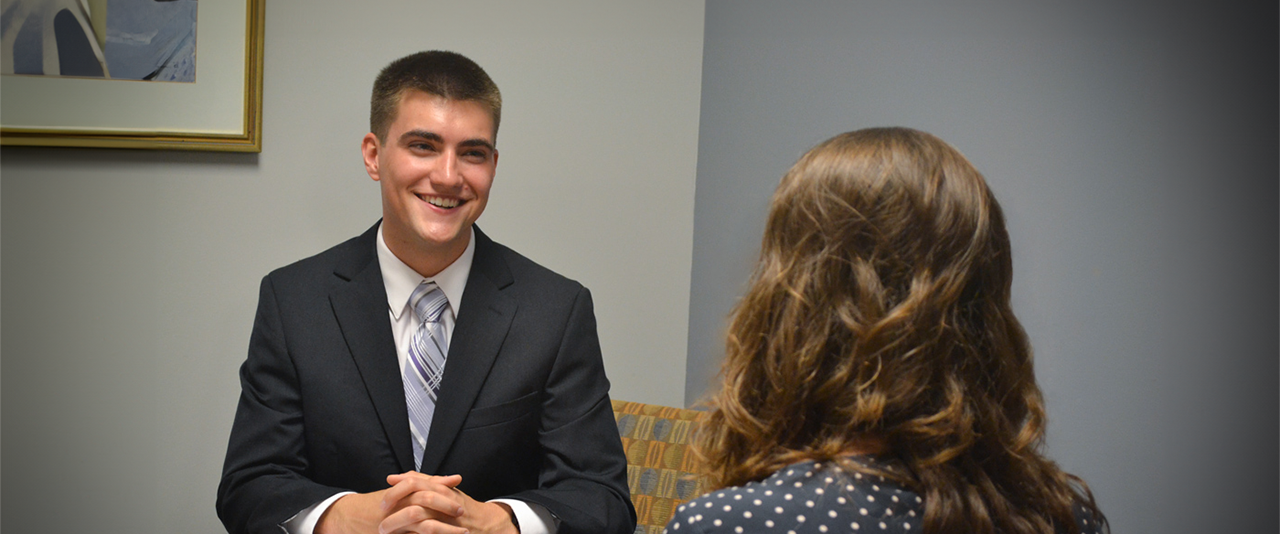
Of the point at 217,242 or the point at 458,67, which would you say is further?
the point at 217,242

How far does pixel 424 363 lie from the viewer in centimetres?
171

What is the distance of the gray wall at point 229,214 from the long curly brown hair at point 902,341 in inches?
56.0

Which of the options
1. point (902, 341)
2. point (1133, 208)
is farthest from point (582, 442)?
point (1133, 208)

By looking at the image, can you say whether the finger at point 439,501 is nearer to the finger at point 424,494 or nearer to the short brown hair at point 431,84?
the finger at point 424,494

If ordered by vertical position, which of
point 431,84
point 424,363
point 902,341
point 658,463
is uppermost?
point 431,84

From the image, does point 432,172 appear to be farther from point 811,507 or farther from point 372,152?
point 811,507

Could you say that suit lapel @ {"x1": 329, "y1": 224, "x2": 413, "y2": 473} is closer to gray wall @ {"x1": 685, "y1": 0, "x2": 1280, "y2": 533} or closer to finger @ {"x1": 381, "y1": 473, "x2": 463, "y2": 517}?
finger @ {"x1": 381, "y1": 473, "x2": 463, "y2": 517}

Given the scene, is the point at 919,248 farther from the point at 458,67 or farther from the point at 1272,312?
the point at 458,67

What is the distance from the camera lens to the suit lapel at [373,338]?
165 centimetres

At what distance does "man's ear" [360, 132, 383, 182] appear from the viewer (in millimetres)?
1781

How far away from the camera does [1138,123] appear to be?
1443 millimetres

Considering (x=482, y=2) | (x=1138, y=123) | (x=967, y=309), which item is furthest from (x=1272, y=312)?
(x=482, y=2)

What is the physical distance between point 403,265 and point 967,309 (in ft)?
3.65

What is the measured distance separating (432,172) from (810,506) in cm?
103
